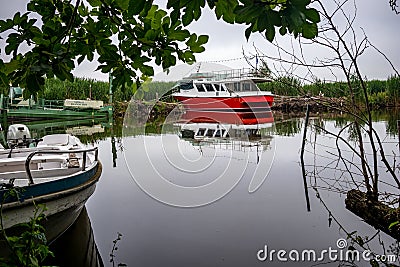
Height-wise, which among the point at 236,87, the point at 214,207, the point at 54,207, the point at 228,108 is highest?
the point at 236,87

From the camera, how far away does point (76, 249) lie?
3.14 m

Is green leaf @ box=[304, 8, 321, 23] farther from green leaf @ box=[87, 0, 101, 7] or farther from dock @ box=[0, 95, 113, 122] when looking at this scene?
dock @ box=[0, 95, 113, 122]

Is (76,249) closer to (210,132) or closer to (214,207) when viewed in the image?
(214,207)

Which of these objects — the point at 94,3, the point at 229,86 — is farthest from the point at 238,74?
the point at 94,3

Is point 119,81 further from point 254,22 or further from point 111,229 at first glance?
point 111,229

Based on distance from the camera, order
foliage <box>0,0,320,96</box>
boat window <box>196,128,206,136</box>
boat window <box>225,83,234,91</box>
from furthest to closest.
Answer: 1. boat window <box>225,83,234,91</box>
2. boat window <box>196,128,206,136</box>
3. foliage <box>0,0,320,96</box>

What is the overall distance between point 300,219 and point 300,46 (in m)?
1.66

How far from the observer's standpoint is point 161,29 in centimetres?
124

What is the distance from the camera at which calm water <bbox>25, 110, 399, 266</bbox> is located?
302 cm

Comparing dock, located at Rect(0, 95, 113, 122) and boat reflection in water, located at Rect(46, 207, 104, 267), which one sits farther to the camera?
dock, located at Rect(0, 95, 113, 122)

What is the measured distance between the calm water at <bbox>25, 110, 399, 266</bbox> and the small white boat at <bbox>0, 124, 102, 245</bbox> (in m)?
0.53

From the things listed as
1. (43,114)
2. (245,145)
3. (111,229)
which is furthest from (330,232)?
(43,114)

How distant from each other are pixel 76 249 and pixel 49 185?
2.59 ft

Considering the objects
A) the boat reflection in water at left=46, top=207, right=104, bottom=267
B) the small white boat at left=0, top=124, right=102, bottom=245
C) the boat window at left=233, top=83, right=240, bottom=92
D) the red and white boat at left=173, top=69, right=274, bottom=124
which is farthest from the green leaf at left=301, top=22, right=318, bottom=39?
the boat window at left=233, top=83, right=240, bottom=92
